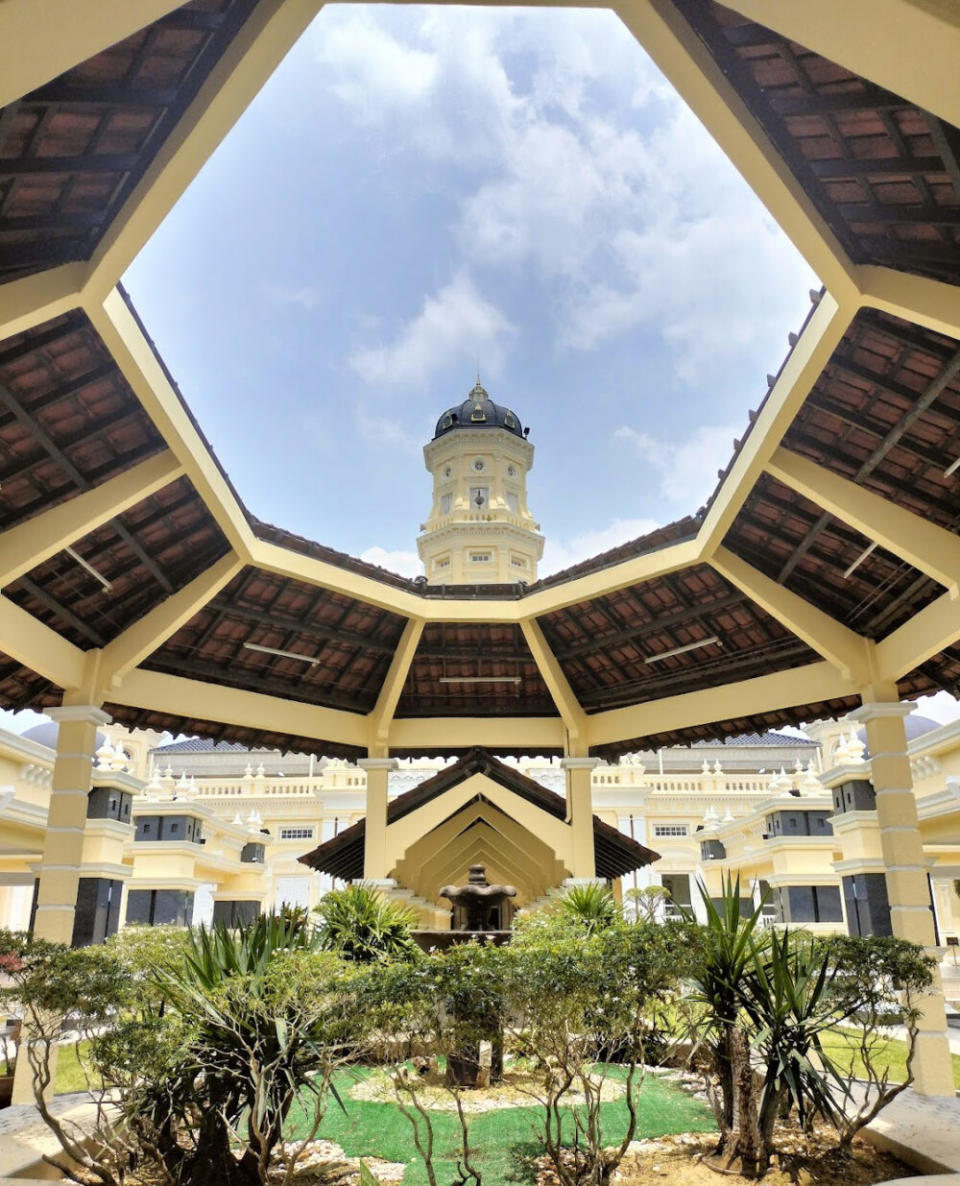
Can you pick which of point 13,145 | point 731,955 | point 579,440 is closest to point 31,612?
point 13,145

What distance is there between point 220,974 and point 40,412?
511 cm

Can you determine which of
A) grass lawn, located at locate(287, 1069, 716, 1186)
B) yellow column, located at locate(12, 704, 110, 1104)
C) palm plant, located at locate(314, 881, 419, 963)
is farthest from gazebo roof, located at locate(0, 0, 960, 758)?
grass lawn, located at locate(287, 1069, 716, 1186)

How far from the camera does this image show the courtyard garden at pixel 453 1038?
19.7 feet

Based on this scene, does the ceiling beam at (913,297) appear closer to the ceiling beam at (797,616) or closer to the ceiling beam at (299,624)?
the ceiling beam at (797,616)

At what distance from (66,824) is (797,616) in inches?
363

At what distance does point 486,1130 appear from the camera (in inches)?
343

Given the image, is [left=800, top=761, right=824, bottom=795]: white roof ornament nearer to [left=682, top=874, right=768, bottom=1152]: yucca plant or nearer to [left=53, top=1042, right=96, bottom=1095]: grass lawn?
[left=682, top=874, right=768, bottom=1152]: yucca plant

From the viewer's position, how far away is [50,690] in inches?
476

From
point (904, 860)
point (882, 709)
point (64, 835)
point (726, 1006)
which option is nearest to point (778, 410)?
point (882, 709)

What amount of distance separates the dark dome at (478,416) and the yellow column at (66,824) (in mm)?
27239

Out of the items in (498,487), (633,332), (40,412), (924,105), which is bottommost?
(924,105)

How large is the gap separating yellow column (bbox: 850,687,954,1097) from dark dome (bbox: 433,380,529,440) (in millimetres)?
27501

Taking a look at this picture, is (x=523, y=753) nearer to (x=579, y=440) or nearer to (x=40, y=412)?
(x=579, y=440)

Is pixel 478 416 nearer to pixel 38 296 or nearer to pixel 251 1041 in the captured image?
pixel 38 296
